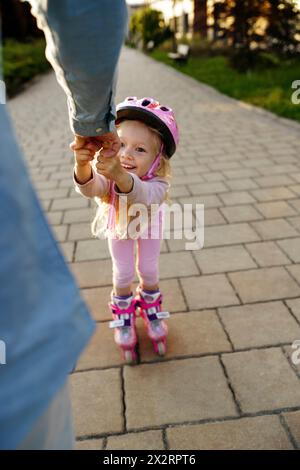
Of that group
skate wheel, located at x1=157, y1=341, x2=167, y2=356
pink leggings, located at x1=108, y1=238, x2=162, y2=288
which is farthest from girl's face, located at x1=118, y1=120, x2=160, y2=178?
skate wheel, located at x1=157, y1=341, x2=167, y2=356

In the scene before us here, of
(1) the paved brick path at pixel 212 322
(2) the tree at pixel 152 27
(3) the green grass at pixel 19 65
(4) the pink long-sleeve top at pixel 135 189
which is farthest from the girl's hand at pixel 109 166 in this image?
(2) the tree at pixel 152 27

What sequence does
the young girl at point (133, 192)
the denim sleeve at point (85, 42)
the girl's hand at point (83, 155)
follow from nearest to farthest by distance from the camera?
1. the denim sleeve at point (85, 42)
2. the girl's hand at point (83, 155)
3. the young girl at point (133, 192)

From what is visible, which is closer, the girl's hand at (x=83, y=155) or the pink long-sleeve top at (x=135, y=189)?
the girl's hand at (x=83, y=155)

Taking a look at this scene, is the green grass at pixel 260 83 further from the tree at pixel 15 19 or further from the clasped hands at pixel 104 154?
the tree at pixel 15 19

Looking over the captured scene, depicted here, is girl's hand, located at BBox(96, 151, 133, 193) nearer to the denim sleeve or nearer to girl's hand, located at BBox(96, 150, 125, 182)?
girl's hand, located at BBox(96, 150, 125, 182)

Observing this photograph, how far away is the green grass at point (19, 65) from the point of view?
13805mm

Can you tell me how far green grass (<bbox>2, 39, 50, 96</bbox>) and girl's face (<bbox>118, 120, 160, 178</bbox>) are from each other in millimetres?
12387

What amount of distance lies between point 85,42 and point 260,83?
34.0 ft

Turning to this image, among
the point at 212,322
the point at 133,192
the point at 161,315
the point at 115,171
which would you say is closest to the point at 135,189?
the point at 133,192

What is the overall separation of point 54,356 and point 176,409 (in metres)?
1.31

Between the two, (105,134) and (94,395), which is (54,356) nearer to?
(105,134)

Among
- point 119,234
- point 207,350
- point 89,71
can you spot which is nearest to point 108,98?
point 89,71

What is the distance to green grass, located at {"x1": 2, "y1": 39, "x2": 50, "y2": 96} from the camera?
45.3 ft

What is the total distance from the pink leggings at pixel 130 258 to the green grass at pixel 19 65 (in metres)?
12.3
